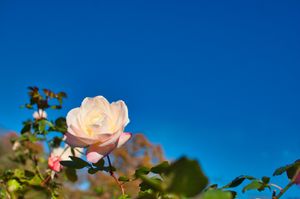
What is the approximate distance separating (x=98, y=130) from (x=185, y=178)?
402 mm

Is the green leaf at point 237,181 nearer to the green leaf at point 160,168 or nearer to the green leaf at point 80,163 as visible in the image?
the green leaf at point 160,168

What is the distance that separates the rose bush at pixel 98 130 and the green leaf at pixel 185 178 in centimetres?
38

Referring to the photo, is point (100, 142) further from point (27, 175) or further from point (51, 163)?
point (51, 163)

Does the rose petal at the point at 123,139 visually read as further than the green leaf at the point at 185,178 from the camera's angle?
Yes

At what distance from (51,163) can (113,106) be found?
76cm

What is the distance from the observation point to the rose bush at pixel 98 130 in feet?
2.49

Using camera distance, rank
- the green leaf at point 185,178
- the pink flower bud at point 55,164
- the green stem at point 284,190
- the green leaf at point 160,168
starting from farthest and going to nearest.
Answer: the pink flower bud at point 55,164 < the green leaf at point 160,168 < the green stem at point 284,190 < the green leaf at point 185,178

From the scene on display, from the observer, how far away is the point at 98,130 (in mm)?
759

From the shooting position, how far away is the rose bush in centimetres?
76

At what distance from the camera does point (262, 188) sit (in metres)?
0.63

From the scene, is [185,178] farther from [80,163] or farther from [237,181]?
[80,163]

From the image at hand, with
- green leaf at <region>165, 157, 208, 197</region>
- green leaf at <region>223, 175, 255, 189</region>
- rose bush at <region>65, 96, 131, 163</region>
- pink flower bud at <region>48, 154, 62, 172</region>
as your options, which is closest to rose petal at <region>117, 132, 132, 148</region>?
rose bush at <region>65, 96, 131, 163</region>

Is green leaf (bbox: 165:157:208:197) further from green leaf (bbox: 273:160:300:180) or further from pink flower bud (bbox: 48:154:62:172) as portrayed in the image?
pink flower bud (bbox: 48:154:62:172)

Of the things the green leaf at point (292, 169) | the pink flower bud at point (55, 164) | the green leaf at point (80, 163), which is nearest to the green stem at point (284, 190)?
the green leaf at point (292, 169)
